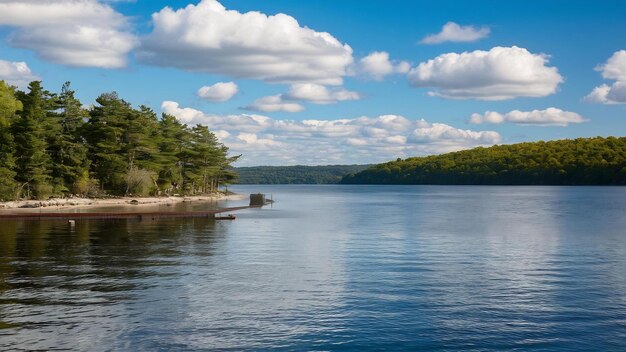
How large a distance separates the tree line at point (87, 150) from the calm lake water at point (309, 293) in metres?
42.5

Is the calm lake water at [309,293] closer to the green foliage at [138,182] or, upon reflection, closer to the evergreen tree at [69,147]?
the evergreen tree at [69,147]

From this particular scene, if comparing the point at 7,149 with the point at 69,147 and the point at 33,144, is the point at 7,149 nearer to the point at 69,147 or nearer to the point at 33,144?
the point at 33,144

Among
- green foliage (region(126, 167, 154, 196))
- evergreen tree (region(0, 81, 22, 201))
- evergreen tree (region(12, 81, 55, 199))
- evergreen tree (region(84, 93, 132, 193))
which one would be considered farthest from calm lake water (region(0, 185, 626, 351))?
green foliage (region(126, 167, 154, 196))

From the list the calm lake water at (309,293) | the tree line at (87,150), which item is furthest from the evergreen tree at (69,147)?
the calm lake water at (309,293)

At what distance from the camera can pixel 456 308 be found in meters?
24.9

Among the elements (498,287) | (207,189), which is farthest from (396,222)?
(207,189)

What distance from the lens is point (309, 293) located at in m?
27.9

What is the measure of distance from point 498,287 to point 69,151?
88000mm

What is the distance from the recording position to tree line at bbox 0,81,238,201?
9038cm

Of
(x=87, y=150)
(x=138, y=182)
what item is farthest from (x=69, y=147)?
(x=138, y=182)

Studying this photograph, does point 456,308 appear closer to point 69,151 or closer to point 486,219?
point 486,219

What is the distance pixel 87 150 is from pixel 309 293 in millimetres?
88733

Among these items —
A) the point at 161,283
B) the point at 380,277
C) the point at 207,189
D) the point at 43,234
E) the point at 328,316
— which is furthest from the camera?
the point at 207,189

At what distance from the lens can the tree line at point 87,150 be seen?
90.4 meters
